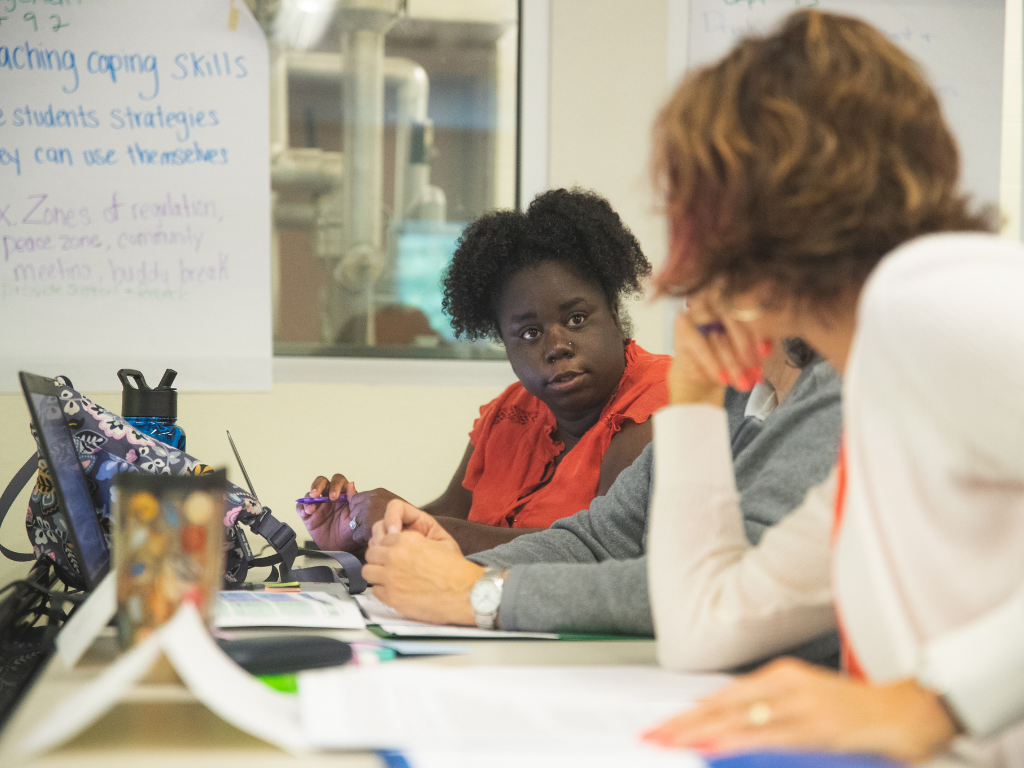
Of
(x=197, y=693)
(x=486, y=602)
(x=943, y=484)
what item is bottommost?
(x=486, y=602)

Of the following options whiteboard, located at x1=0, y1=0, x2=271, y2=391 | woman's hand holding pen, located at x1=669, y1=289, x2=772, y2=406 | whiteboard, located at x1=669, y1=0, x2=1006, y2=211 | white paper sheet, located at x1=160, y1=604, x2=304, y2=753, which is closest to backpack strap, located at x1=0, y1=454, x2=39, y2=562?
whiteboard, located at x1=0, y1=0, x2=271, y2=391

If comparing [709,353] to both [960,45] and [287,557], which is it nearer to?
[287,557]

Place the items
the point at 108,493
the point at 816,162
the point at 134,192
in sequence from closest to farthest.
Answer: the point at 816,162 < the point at 108,493 < the point at 134,192

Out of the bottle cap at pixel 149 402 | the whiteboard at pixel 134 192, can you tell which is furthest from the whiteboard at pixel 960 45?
the bottle cap at pixel 149 402

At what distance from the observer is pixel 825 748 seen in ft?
1.71

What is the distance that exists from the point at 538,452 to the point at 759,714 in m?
1.26

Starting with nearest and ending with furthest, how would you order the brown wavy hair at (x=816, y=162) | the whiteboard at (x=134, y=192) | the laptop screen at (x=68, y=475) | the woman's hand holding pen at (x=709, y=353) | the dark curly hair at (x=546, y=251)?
the brown wavy hair at (x=816, y=162) < the woman's hand holding pen at (x=709, y=353) < the laptop screen at (x=68, y=475) < the dark curly hair at (x=546, y=251) < the whiteboard at (x=134, y=192)

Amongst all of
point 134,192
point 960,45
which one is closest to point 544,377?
point 134,192

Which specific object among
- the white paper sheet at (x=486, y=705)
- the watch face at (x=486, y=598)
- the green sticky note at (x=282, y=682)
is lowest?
the watch face at (x=486, y=598)

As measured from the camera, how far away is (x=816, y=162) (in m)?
0.66

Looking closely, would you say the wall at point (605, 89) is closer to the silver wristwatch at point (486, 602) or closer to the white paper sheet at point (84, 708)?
the silver wristwatch at point (486, 602)

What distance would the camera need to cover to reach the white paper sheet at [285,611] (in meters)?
0.91

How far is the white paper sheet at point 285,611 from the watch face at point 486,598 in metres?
0.12

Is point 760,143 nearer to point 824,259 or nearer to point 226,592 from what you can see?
point 824,259
